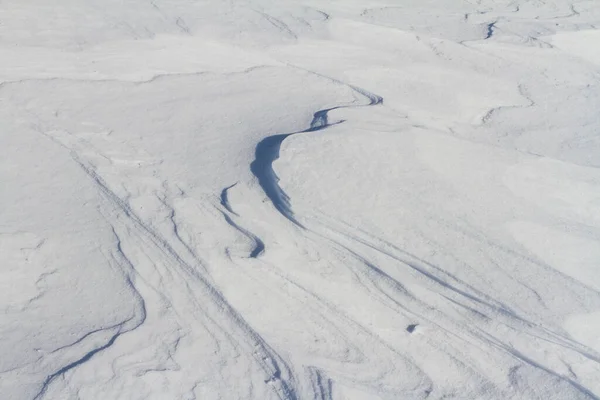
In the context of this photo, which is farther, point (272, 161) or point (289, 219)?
point (272, 161)

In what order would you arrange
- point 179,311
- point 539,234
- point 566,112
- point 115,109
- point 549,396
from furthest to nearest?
1. point 566,112
2. point 115,109
3. point 539,234
4. point 179,311
5. point 549,396

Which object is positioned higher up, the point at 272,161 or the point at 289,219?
the point at 272,161

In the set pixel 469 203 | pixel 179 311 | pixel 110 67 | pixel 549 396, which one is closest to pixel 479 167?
pixel 469 203

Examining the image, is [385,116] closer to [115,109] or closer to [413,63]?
[413,63]

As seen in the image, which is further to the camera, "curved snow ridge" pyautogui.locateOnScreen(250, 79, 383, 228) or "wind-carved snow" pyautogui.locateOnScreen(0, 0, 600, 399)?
"curved snow ridge" pyautogui.locateOnScreen(250, 79, 383, 228)

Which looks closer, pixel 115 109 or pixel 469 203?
pixel 469 203
